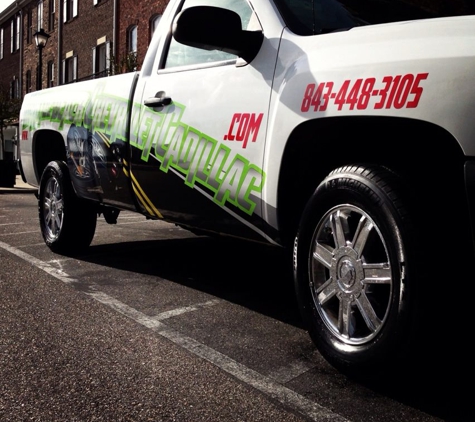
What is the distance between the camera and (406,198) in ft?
7.65

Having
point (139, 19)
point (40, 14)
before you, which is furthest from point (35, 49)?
point (139, 19)

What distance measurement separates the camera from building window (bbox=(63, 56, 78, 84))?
2564cm

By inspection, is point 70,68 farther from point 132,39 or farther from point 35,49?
point 132,39

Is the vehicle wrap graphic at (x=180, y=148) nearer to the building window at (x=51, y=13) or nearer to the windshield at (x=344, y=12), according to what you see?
the windshield at (x=344, y=12)

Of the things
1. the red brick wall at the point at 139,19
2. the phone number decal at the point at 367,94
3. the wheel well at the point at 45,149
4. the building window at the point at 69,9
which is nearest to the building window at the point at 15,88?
the building window at the point at 69,9

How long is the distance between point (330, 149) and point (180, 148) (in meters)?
1.01

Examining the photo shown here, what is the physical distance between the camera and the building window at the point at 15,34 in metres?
33.5

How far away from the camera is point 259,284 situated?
438 centimetres

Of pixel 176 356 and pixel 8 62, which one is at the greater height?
pixel 8 62

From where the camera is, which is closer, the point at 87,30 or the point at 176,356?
the point at 176,356

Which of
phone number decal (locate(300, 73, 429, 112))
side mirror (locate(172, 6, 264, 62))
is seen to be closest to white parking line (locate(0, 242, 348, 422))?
phone number decal (locate(300, 73, 429, 112))

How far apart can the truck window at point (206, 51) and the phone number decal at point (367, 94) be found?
83cm

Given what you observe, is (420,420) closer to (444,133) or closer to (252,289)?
(444,133)

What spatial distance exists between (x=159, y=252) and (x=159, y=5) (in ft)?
48.1
